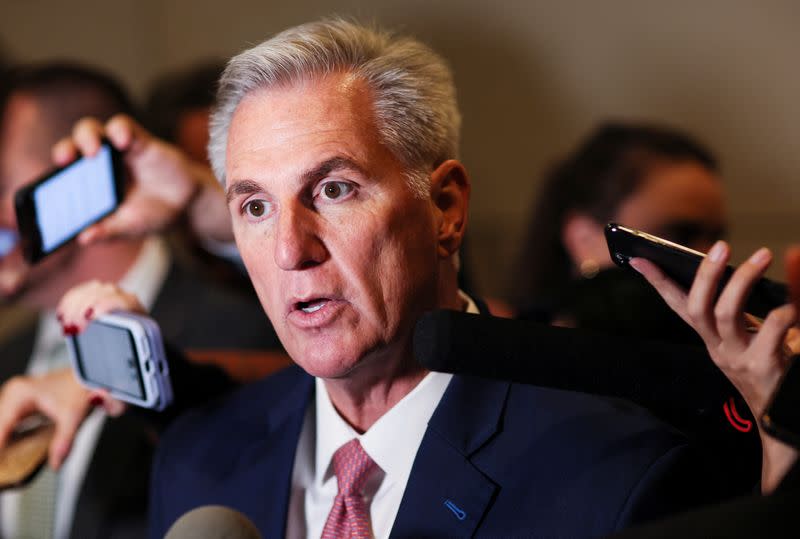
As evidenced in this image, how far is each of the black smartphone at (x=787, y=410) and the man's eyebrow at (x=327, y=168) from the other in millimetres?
493

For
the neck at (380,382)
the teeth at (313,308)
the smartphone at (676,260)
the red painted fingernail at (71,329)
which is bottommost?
the red painted fingernail at (71,329)

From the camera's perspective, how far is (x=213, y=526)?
0.90 metres

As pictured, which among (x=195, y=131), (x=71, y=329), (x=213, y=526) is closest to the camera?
(x=213, y=526)

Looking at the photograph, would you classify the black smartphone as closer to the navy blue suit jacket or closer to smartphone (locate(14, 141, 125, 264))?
the navy blue suit jacket

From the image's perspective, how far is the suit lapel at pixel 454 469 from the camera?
1.04 m

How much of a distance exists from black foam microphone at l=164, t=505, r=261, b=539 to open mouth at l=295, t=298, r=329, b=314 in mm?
238

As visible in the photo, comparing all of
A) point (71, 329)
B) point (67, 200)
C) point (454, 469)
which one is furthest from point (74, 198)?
point (454, 469)

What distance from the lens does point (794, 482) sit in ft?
2.48

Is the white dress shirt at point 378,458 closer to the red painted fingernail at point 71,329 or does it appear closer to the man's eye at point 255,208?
the man's eye at point 255,208

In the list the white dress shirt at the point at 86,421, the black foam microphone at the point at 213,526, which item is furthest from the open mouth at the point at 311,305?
the white dress shirt at the point at 86,421

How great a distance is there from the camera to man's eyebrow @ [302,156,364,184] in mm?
1042

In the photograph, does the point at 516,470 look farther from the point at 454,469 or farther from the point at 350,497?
the point at 350,497

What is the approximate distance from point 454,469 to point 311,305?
0.24 meters

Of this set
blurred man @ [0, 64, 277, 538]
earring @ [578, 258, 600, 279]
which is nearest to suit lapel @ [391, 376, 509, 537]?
blurred man @ [0, 64, 277, 538]
